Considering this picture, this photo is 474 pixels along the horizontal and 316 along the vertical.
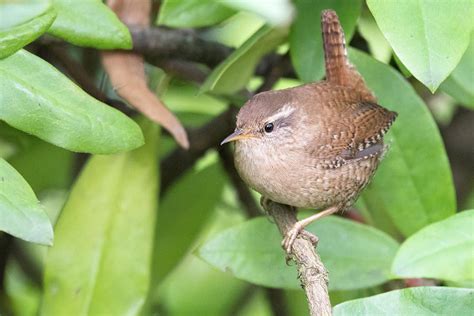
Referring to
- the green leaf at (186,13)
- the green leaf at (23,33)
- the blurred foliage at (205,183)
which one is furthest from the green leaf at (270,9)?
the green leaf at (186,13)

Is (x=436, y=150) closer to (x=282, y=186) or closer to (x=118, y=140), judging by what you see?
(x=282, y=186)

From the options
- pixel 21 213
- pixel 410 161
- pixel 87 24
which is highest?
pixel 87 24

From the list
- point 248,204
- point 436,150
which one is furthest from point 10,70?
point 248,204

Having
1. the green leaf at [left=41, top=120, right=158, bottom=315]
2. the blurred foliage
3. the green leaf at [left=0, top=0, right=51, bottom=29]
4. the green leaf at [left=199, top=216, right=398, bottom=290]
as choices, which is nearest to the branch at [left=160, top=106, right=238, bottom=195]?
the blurred foliage

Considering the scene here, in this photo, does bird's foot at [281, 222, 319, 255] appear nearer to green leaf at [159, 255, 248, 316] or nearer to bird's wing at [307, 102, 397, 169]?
bird's wing at [307, 102, 397, 169]

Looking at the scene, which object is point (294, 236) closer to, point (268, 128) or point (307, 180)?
point (307, 180)

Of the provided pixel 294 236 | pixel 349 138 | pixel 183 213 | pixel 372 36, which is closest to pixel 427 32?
pixel 294 236
